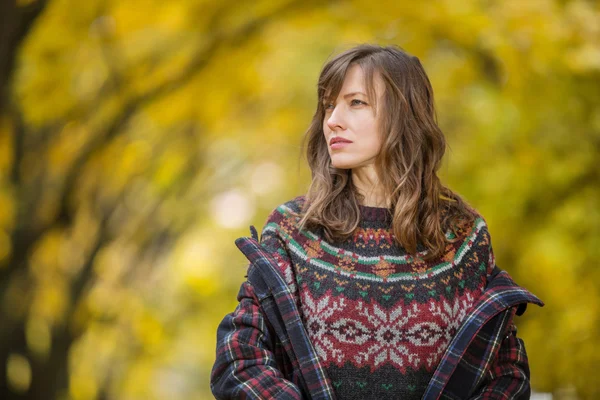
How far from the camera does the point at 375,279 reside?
3174 mm

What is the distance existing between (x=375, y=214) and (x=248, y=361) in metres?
0.75

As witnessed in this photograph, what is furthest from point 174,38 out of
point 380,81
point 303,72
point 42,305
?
point 380,81

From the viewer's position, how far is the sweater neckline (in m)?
3.32

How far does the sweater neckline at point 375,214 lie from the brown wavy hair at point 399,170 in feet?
0.08

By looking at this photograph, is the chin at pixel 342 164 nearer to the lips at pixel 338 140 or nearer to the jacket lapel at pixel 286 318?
the lips at pixel 338 140

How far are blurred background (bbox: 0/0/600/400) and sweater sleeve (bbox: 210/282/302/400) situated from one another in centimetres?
304

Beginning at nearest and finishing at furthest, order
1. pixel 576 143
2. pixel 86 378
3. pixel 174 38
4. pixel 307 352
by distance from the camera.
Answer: pixel 307 352, pixel 576 143, pixel 174 38, pixel 86 378

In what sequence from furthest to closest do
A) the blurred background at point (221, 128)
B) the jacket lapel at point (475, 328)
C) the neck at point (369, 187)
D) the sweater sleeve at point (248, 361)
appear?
the blurred background at point (221, 128) < the neck at point (369, 187) < the jacket lapel at point (475, 328) < the sweater sleeve at point (248, 361)

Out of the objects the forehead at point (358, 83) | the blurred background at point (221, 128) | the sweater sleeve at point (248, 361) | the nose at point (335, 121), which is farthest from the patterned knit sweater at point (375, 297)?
the blurred background at point (221, 128)

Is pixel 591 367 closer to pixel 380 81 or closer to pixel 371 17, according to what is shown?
pixel 371 17

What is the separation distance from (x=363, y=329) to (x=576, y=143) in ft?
16.1

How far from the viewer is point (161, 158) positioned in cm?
1119

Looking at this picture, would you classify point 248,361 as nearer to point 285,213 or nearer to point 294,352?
point 294,352

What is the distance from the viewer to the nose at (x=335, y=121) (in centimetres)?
328
